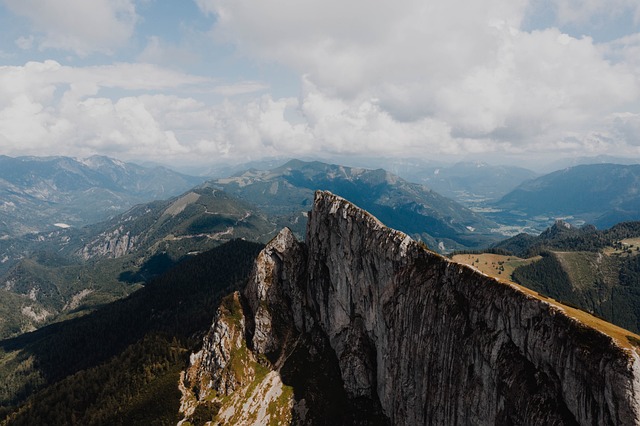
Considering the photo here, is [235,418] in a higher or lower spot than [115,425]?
higher

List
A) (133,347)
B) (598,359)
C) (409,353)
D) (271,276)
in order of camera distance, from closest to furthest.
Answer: (598,359)
(409,353)
(271,276)
(133,347)

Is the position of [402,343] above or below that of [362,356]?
above

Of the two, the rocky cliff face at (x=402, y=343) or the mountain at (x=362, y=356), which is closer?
the rocky cliff face at (x=402, y=343)

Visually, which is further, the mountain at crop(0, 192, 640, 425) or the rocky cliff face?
the mountain at crop(0, 192, 640, 425)

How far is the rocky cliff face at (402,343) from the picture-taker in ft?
187

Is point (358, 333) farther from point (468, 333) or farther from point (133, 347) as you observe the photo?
point (133, 347)

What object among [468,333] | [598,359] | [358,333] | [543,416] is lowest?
[358,333]

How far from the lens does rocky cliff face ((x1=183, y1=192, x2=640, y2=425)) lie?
5700 cm

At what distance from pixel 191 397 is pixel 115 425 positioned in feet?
91.5

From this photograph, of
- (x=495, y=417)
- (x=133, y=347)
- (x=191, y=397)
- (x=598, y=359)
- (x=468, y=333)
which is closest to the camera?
(x=598, y=359)

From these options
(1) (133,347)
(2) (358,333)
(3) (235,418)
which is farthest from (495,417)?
(1) (133,347)

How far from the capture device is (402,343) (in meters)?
94.1

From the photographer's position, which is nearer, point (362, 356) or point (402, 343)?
point (402, 343)

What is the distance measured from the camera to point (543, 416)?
5928cm
